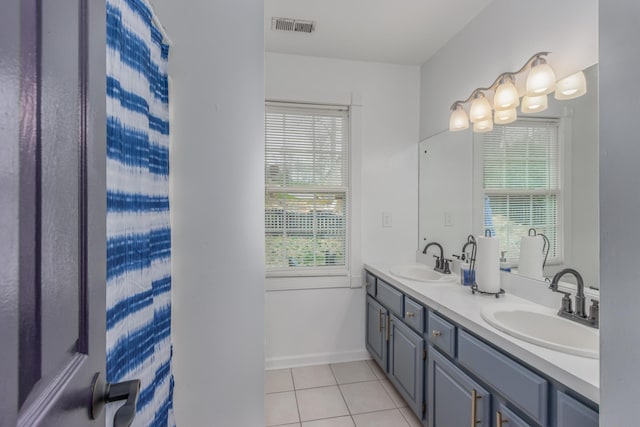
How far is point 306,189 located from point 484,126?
1382mm

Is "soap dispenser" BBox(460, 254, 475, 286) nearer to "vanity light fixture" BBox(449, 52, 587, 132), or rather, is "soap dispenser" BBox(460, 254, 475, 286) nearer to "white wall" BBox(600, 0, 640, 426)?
"vanity light fixture" BBox(449, 52, 587, 132)

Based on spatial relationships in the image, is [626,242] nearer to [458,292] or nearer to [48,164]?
[48,164]

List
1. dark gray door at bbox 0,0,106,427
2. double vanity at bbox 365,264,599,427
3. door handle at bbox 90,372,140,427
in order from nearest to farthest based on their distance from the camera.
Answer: dark gray door at bbox 0,0,106,427 → door handle at bbox 90,372,140,427 → double vanity at bbox 365,264,599,427

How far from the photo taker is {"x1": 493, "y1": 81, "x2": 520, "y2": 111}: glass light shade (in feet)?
5.68

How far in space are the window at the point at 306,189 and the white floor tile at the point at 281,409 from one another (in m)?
0.87

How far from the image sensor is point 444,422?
59.8 inches

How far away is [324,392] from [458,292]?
1204 mm

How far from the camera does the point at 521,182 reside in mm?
1771

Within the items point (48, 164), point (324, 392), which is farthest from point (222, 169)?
point (324, 392)

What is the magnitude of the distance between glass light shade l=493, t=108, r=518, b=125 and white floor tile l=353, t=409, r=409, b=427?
1.95 metres

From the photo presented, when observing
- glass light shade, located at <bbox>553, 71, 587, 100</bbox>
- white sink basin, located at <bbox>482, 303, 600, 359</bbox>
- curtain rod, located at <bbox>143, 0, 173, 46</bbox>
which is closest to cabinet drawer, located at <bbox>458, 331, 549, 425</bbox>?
white sink basin, located at <bbox>482, 303, 600, 359</bbox>

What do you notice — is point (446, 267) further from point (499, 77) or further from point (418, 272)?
point (499, 77)

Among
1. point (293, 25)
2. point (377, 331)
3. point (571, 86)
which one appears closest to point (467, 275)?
point (377, 331)

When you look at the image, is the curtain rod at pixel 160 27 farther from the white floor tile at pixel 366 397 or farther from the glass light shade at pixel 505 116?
the white floor tile at pixel 366 397
